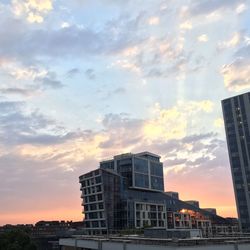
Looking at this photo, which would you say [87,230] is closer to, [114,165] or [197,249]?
[114,165]

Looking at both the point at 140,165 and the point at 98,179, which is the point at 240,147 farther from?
the point at 98,179

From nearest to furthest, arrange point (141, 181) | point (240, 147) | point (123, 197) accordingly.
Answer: point (240, 147), point (123, 197), point (141, 181)

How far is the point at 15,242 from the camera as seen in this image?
240ft

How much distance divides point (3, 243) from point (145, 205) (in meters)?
119

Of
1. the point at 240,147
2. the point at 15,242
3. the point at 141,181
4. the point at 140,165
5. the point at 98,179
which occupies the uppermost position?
the point at 240,147

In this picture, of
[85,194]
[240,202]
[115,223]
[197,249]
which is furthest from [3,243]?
[240,202]

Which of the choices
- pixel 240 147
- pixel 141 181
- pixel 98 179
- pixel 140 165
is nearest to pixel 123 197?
pixel 98 179

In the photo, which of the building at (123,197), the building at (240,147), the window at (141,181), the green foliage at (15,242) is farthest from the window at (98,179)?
the green foliage at (15,242)

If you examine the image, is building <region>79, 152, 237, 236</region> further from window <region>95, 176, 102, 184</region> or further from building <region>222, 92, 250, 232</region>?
building <region>222, 92, 250, 232</region>

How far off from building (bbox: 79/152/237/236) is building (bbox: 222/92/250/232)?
72.7 feet

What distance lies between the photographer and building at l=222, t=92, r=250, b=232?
164375mm

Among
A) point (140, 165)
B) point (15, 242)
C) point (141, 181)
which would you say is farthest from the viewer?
point (140, 165)

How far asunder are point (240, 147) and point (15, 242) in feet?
423

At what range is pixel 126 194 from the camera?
176 metres
